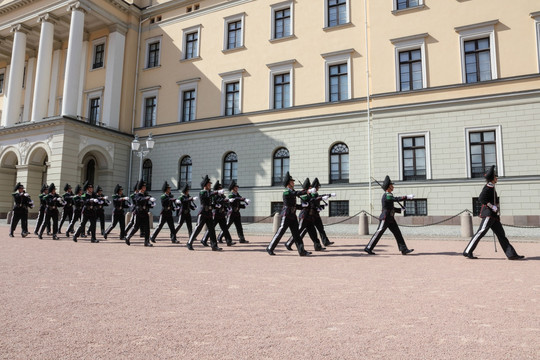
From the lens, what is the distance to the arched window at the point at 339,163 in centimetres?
2205

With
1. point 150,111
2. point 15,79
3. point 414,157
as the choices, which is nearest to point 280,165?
point 414,157

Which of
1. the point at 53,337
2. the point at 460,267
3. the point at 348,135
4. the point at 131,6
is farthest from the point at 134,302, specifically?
the point at 131,6

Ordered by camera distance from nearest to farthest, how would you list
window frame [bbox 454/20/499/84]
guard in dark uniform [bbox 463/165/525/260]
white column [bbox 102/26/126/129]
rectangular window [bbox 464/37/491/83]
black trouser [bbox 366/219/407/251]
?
guard in dark uniform [bbox 463/165/525/260] < black trouser [bbox 366/219/407/251] < window frame [bbox 454/20/499/84] < rectangular window [bbox 464/37/491/83] < white column [bbox 102/26/126/129]

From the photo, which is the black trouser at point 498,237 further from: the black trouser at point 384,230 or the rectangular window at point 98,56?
the rectangular window at point 98,56

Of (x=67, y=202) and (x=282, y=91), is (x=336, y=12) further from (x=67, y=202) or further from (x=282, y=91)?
(x=67, y=202)

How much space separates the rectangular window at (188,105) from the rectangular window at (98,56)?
747 cm

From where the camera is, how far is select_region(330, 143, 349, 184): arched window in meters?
22.0

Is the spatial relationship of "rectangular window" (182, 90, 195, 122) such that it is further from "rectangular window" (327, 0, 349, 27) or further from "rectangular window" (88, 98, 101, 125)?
"rectangular window" (327, 0, 349, 27)

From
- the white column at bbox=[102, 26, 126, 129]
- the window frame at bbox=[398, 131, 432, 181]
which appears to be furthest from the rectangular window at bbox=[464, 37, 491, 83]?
the white column at bbox=[102, 26, 126, 129]

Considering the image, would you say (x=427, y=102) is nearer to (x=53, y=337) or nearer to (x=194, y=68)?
(x=194, y=68)

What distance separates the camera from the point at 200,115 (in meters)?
26.9

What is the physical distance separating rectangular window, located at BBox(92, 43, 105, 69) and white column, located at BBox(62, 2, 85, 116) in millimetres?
3507

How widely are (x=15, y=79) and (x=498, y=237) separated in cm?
3188

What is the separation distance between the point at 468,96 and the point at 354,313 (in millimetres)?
18518
